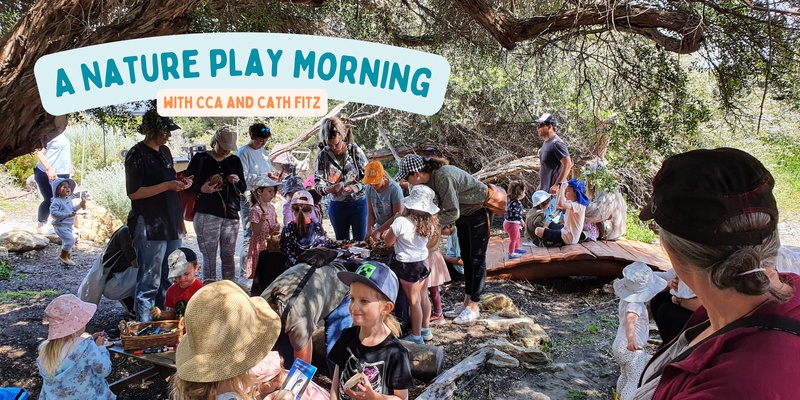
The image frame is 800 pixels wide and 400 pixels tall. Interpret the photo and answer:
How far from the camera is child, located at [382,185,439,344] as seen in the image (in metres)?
4.44

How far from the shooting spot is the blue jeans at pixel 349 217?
18.7 feet

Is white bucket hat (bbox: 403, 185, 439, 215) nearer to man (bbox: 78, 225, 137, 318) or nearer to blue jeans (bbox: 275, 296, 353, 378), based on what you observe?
blue jeans (bbox: 275, 296, 353, 378)

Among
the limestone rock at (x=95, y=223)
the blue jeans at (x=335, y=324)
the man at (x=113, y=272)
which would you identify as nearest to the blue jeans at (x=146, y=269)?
the man at (x=113, y=272)

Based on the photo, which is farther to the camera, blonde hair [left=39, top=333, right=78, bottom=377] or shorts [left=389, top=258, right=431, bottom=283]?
shorts [left=389, top=258, right=431, bottom=283]

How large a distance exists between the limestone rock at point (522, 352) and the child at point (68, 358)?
2872 mm

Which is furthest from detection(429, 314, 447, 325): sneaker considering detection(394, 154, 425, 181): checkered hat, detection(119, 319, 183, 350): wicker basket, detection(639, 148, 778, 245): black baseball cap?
detection(639, 148, 778, 245): black baseball cap

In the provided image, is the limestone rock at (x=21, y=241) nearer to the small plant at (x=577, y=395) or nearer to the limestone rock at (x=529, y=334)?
the limestone rock at (x=529, y=334)

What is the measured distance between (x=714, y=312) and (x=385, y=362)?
5.58 feet

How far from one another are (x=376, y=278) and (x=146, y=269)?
261 cm

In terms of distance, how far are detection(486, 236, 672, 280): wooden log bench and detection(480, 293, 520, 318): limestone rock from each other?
0.93m

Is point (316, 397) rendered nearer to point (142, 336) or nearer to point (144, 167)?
point (142, 336)

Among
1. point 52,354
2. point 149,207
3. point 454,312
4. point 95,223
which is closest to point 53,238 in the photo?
point 95,223

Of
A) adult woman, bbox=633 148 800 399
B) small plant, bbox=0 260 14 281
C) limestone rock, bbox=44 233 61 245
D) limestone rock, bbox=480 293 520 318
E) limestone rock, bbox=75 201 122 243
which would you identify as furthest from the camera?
limestone rock, bbox=75 201 122 243

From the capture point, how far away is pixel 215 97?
3.62 meters
